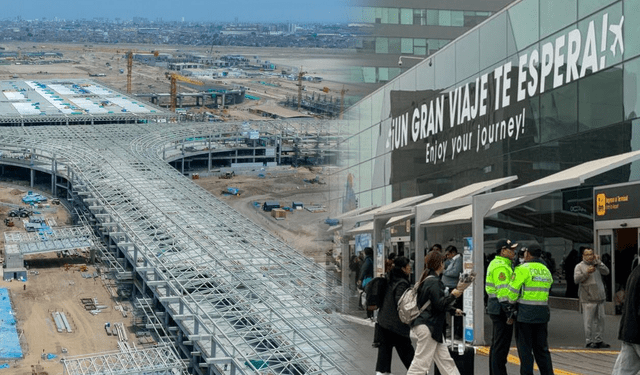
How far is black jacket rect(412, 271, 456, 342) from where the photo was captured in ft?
30.2

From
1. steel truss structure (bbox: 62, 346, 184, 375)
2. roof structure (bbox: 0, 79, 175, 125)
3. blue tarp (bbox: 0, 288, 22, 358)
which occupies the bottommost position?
steel truss structure (bbox: 62, 346, 184, 375)

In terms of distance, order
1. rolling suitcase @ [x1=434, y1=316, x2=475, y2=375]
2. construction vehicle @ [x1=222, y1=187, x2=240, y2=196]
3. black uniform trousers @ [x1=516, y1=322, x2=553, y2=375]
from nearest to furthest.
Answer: rolling suitcase @ [x1=434, y1=316, x2=475, y2=375] < black uniform trousers @ [x1=516, y1=322, x2=553, y2=375] < construction vehicle @ [x1=222, y1=187, x2=240, y2=196]

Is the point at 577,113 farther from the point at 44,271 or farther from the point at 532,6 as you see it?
the point at 44,271

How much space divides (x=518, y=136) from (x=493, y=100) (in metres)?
0.72

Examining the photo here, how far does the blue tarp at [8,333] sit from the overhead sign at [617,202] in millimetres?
27472

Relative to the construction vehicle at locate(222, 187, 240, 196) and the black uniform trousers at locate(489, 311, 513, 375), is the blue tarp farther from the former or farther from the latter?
the black uniform trousers at locate(489, 311, 513, 375)

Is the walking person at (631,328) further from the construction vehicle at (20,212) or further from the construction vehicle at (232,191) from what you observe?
the construction vehicle at (232,191)

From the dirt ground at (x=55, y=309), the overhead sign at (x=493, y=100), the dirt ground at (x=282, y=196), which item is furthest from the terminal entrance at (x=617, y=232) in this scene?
the dirt ground at (x=282, y=196)

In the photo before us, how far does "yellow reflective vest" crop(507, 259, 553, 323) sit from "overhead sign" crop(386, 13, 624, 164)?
6.18m

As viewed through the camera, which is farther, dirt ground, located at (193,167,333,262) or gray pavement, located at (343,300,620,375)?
dirt ground, located at (193,167,333,262)

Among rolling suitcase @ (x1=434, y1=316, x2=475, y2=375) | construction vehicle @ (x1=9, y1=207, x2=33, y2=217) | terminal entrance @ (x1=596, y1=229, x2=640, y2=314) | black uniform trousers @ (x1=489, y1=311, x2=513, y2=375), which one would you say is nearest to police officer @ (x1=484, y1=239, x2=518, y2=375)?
black uniform trousers @ (x1=489, y1=311, x2=513, y2=375)

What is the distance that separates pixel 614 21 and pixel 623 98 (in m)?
1.09

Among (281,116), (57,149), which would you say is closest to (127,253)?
(57,149)

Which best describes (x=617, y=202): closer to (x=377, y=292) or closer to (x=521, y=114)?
(x=521, y=114)
